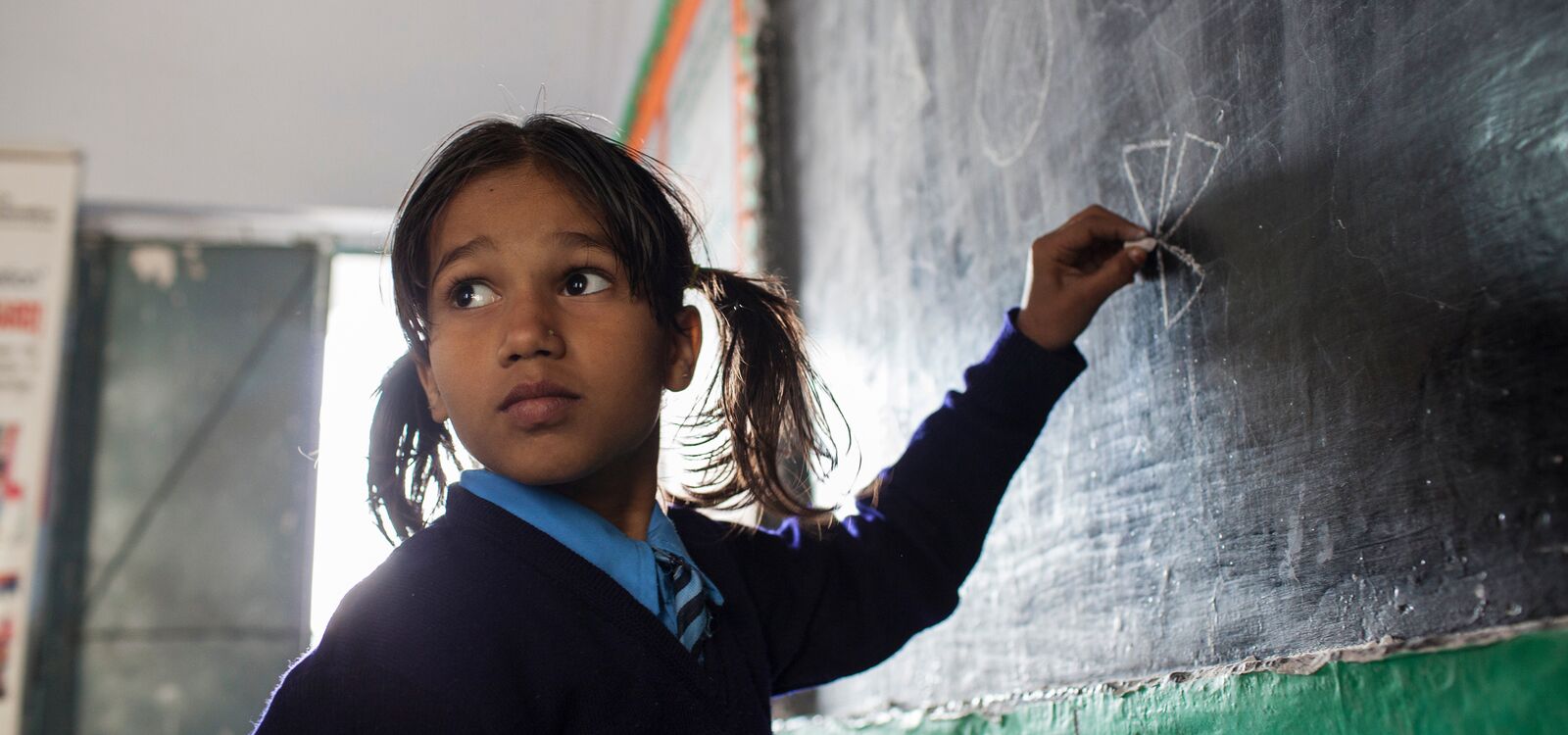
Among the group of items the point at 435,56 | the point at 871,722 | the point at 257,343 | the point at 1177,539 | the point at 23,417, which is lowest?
the point at 871,722

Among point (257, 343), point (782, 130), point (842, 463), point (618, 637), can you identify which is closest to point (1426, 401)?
point (618, 637)

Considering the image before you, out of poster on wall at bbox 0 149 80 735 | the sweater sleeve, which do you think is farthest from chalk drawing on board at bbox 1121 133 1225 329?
poster on wall at bbox 0 149 80 735

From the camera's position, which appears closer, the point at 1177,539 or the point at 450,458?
the point at 1177,539

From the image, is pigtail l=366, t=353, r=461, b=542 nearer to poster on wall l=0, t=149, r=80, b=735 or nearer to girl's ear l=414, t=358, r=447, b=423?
girl's ear l=414, t=358, r=447, b=423

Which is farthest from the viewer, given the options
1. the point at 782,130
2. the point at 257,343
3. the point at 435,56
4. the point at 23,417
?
the point at 257,343

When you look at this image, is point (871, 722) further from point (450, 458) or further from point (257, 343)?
point (257, 343)

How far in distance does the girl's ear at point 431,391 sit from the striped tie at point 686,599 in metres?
0.19

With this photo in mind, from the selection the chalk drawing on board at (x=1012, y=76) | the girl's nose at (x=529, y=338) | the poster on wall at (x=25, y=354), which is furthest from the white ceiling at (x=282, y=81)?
the girl's nose at (x=529, y=338)

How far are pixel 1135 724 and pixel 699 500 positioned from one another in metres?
0.39

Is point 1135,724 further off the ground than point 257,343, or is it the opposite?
point 257,343

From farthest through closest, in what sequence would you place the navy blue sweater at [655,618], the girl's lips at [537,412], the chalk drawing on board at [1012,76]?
the chalk drawing on board at [1012,76]
the girl's lips at [537,412]
the navy blue sweater at [655,618]

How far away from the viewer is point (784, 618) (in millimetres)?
846

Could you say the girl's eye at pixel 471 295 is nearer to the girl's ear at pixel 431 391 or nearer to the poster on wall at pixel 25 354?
the girl's ear at pixel 431 391

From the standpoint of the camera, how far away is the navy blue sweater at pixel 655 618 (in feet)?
2.06
